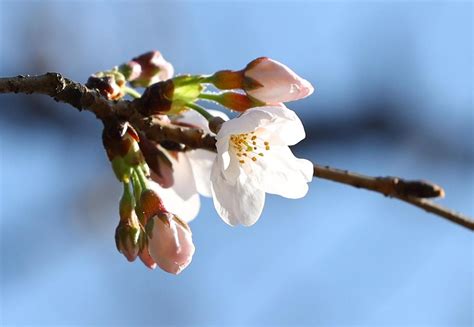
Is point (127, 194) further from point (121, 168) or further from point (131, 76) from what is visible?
point (131, 76)

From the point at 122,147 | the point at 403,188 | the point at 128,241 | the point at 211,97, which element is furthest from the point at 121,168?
the point at 403,188

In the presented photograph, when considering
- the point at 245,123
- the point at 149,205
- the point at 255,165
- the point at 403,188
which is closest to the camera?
the point at 403,188

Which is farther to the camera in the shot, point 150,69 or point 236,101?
point 150,69

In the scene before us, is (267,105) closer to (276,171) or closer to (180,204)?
(276,171)

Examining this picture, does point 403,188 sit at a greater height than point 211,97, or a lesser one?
lesser

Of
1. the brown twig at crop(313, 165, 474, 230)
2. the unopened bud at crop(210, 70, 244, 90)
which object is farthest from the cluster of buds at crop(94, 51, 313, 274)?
the brown twig at crop(313, 165, 474, 230)

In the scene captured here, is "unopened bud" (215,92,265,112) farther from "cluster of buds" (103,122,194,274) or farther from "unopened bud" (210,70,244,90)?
"cluster of buds" (103,122,194,274)

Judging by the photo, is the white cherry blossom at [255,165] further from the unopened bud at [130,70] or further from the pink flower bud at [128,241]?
the unopened bud at [130,70]
